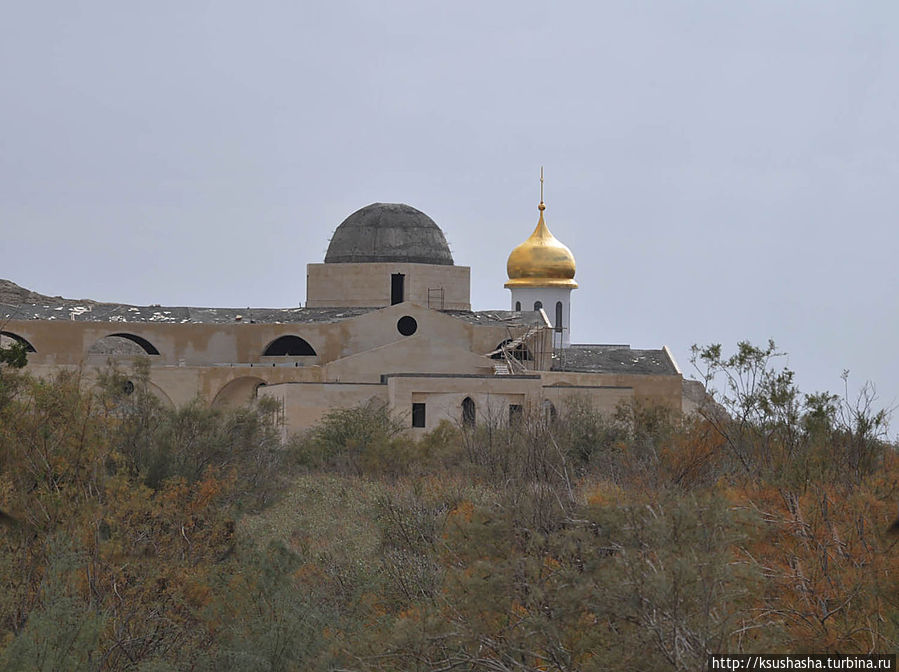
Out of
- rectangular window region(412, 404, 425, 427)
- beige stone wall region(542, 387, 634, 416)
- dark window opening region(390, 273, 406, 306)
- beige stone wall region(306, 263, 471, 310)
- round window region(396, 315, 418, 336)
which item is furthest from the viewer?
dark window opening region(390, 273, 406, 306)

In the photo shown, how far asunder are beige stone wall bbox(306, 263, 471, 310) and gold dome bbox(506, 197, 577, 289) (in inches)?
485

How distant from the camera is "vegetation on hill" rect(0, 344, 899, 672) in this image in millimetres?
9016

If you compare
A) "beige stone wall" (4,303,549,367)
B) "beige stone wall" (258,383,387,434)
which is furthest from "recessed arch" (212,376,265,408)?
"beige stone wall" (258,383,387,434)

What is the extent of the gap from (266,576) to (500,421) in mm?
18386

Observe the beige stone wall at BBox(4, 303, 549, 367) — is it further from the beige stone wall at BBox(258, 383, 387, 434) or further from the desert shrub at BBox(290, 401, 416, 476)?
the desert shrub at BBox(290, 401, 416, 476)

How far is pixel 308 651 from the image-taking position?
1242 centimetres

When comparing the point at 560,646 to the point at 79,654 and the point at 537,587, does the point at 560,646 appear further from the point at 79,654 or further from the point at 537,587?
the point at 79,654

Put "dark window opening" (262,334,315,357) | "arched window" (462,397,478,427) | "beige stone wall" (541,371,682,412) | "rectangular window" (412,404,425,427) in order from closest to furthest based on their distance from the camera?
"arched window" (462,397,478,427) < "rectangular window" (412,404,425,427) < "beige stone wall" (541,371,682,412) < "dark window opening" (262,334,315,357)

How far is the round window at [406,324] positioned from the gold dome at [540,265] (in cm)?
1675

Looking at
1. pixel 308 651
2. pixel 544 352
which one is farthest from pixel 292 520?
pixel 544 352

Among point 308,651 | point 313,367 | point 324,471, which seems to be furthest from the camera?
point 313,367

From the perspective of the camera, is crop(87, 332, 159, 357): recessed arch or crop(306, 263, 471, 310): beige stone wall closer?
crop(87, 332, 159, 357): recessed arch

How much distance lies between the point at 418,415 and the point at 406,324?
19.1 ft

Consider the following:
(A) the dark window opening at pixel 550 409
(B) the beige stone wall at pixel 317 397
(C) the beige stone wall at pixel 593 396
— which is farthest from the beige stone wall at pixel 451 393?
(C) the beige stone wall at pixel 593 396
